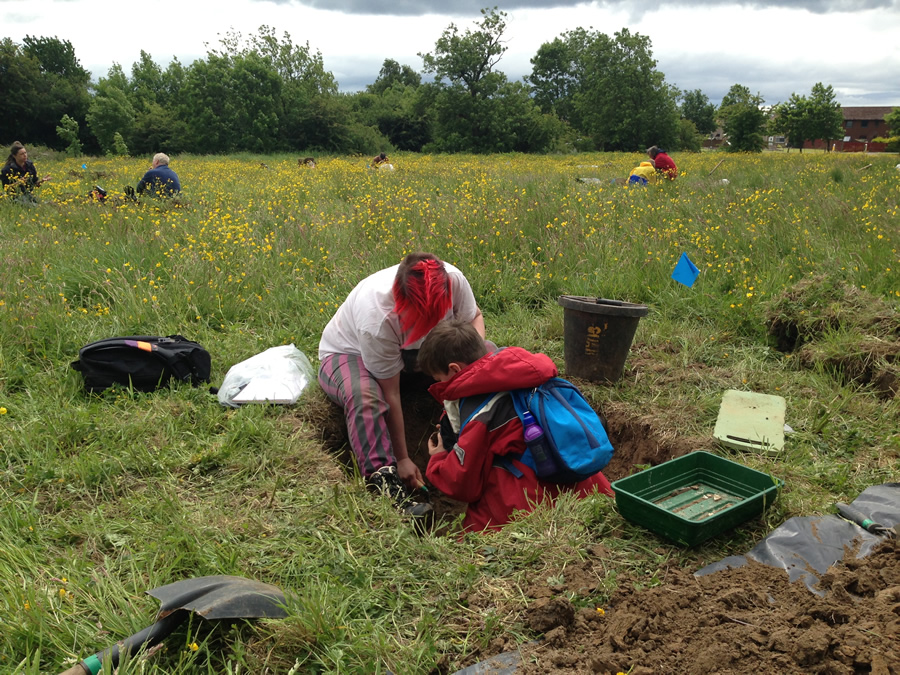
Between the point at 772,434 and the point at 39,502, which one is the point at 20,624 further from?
the point at 772,434

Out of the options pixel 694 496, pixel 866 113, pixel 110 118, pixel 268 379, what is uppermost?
pixel 866 113

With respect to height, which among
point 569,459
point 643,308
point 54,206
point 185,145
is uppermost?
point 185,145

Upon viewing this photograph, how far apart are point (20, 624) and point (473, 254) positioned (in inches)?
178

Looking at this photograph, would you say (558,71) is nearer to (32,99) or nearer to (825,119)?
(825,119)

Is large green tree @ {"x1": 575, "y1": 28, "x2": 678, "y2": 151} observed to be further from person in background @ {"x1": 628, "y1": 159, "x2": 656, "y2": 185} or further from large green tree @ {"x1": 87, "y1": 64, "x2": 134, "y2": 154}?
person in background @ {"x1": 628, "y1": 159, "x2": 656, "y2": 185}

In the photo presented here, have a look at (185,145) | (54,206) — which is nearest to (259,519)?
(54,206)

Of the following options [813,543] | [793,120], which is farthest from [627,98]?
[813,543]

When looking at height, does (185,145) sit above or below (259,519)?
above

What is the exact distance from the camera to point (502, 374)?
8.80 ft

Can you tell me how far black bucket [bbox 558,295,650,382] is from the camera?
11.8 ft

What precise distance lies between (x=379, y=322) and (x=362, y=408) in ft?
1.60

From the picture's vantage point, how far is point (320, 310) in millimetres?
4781

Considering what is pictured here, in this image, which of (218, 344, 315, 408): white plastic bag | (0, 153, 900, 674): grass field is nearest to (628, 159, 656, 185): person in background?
(0, 153, 900, 674): grass field

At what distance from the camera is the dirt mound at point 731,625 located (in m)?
1.49
